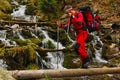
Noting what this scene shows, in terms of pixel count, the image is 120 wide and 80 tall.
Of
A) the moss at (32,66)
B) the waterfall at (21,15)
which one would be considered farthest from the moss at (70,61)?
the waterfall at (21,15)

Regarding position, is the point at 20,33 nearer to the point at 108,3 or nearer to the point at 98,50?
the point at 98,50

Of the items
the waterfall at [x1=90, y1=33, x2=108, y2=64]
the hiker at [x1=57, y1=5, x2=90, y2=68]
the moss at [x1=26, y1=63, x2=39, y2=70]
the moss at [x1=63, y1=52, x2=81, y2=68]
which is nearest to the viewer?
the hiker at [x1=57, y1=5, x2=90, y2=68]

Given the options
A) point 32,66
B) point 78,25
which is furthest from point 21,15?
point 78,25

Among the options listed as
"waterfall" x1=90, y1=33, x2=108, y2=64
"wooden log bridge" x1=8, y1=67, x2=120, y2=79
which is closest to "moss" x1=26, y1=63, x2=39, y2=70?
"waterfall" x1=90, y1=33, x2=108, y2=64

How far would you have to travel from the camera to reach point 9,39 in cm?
2042

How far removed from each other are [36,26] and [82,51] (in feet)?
51.0

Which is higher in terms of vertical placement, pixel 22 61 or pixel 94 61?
pixel 22 61

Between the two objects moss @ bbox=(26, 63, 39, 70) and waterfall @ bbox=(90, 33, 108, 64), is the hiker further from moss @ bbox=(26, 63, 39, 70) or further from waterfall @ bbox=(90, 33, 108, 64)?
waterfall @ bbox=(90, 33, 108, 64)

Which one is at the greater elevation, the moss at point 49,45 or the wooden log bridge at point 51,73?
the wooden log bridge at point 51,73

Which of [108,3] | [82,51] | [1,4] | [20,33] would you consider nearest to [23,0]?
[1,4]

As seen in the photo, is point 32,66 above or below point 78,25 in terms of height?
below

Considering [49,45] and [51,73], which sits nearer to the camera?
[51,73]

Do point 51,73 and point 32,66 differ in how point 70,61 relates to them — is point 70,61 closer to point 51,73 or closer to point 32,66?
point 32,66

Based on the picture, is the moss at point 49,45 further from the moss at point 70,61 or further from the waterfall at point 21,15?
the waterfall at point 21,15
